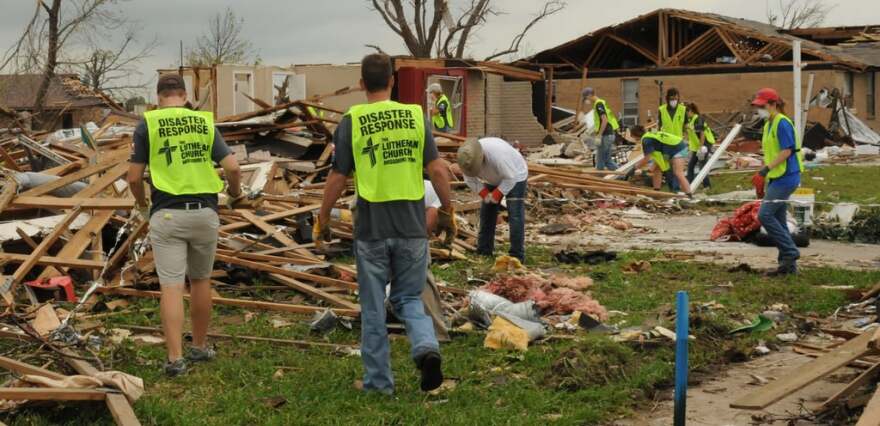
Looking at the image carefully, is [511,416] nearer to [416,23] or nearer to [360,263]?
[360,263]

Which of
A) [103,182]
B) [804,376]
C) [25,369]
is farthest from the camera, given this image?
[103,182]

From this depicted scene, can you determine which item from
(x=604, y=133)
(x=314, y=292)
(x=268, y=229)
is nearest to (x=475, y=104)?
(x=604, y=133)

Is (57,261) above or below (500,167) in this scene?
below

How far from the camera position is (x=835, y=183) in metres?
22.9

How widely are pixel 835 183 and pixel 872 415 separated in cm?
1882

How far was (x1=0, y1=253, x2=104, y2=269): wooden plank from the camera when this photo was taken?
955cm

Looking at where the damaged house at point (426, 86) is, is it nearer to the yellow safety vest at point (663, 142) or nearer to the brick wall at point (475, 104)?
the brick wall at point (475, 104)

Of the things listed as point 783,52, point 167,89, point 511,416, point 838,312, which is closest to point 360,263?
point 511,416

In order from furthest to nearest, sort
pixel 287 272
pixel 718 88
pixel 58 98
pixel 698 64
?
1. pixel 698 64
2. pixel 718 88
3. pixel 58 98
4. pixel 287 272

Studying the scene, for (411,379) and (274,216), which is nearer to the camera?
(411,379)

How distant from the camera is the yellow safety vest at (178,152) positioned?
7.11m

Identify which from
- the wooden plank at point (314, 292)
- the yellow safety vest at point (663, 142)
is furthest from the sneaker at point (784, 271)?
the yellow safety vest at point (663, 142)

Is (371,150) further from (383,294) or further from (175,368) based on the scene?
(175,368)

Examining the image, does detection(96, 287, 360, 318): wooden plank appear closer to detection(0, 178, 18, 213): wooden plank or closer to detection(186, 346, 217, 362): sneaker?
detection(186, 346, 217, 362): sneaker
